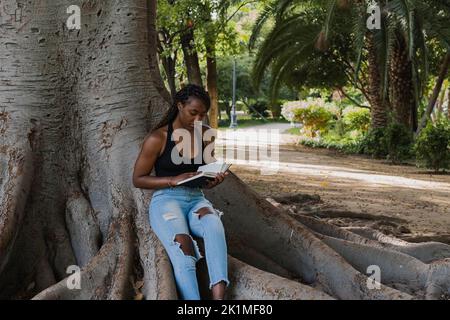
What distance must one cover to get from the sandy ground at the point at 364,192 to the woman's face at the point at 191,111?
305 cm

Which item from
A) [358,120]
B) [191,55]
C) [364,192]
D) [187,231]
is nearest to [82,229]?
[187,231]

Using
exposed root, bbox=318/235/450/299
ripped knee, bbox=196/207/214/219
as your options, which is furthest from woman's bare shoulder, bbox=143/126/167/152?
exposed root, bbox=318/235/450/299

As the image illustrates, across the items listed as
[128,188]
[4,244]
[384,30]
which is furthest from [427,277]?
[384,30]

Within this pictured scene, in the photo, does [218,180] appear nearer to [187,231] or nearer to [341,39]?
[187,231]

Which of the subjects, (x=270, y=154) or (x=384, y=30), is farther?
(x=270, y=154)

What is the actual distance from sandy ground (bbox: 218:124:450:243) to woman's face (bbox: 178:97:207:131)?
305 centimetres

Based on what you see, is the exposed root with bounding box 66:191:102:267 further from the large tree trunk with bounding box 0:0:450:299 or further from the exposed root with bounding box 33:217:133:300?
the exposed root with bounding box 33:217:133:300

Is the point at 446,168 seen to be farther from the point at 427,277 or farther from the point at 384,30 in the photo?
the point at 427,277

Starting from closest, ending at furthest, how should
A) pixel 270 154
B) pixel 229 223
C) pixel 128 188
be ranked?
1. pixel 128 188
2. pixel 229 223
3. pixel 270 154

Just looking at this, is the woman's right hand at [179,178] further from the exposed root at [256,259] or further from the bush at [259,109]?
the bush at [259,109]

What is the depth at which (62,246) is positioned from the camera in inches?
172

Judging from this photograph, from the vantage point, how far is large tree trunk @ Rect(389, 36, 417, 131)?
1755cm

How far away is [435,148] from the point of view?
515 inches
